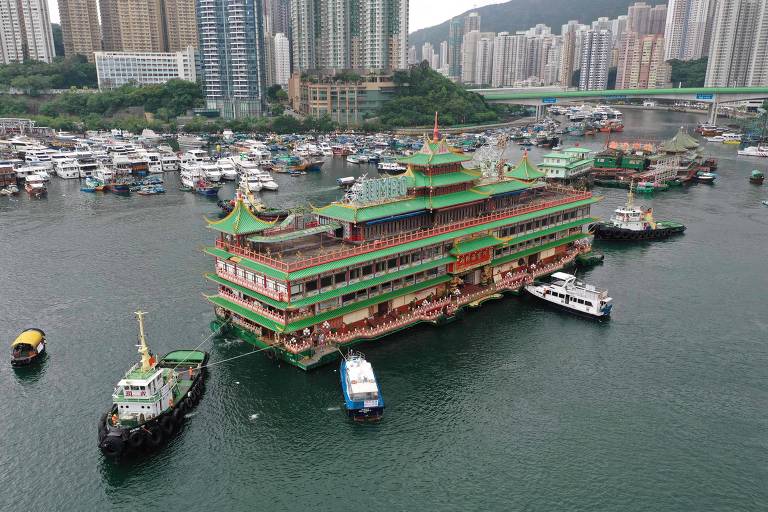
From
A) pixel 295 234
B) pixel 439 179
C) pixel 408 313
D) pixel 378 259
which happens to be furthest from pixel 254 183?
pixel 378 259

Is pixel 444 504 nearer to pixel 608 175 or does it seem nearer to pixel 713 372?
pixel 713 372

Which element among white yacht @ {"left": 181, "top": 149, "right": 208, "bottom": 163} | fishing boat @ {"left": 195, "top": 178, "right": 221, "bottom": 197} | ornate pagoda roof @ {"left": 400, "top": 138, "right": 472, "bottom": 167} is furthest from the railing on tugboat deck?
white yacht @ {"left": 181, "top": 149, "right": 208, "bottom": 163}

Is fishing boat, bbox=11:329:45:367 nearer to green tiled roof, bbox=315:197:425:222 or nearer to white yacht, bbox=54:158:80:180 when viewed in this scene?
green tiled roof, bbox=315:197:425:222

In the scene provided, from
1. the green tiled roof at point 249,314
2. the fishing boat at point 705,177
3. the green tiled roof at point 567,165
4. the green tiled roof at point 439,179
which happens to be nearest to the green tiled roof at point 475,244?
the green tiled roof at point 439,179

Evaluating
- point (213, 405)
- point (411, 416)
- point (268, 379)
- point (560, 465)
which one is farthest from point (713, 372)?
point (213, 405)

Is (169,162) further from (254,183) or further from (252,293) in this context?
(252,293)
